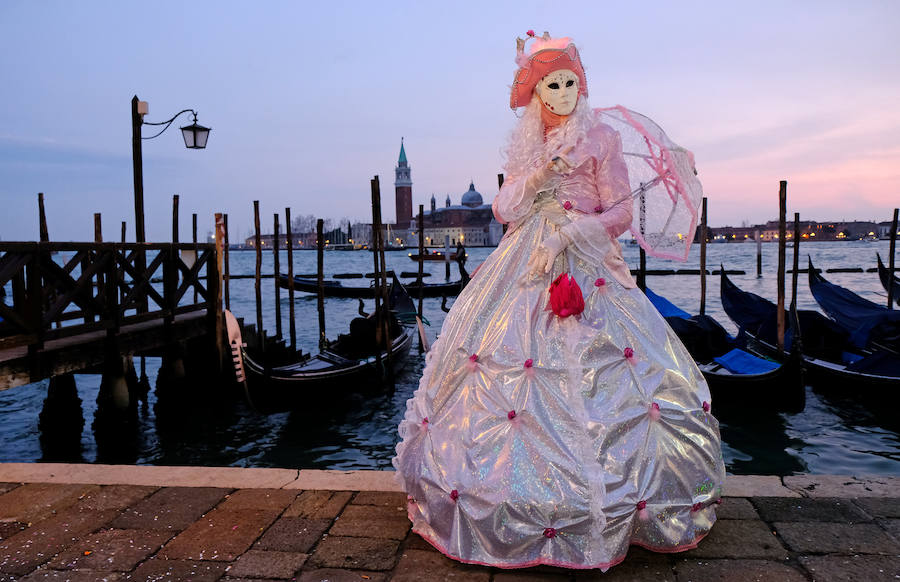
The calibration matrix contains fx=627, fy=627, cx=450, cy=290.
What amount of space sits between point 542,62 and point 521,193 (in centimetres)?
41

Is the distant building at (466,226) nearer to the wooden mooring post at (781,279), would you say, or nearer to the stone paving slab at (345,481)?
the wooden mooring post at (781,279)

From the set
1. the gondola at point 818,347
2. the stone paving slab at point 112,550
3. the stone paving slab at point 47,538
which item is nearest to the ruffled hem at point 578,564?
the stone paving slab at point 112,550

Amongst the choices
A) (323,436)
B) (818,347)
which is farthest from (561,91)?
(818,347)

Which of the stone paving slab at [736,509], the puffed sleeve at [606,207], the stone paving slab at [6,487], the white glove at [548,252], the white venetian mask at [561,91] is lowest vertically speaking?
the stone paving slab at [6,487]

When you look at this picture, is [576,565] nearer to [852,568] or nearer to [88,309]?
[852,568]

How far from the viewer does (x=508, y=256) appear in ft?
6.33

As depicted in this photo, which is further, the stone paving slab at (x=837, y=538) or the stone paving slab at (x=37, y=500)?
the stone paving slab at (x=37, y=500)

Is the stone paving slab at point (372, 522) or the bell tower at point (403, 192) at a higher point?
the bell tower at point (403, 192)

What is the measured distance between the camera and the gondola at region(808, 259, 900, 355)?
6805 mm

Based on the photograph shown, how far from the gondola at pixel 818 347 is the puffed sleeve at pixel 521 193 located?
468 centimetres

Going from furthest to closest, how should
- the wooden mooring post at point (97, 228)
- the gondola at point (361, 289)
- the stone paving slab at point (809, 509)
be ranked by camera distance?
the gondola at point (361, 289), the wooden mooring post at point (97, 228), the stone paving slab at point (809, 509)

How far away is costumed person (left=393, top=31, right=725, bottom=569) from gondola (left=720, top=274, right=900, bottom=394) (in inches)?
178

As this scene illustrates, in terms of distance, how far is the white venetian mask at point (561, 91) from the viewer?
1.93 meters

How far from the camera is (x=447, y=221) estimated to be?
91.5 meters
